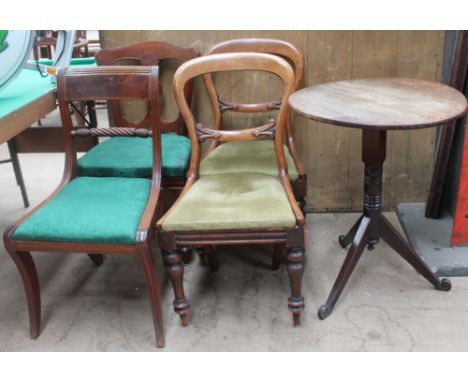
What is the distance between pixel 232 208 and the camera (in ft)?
6.20

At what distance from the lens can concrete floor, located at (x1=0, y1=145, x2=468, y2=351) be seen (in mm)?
1958

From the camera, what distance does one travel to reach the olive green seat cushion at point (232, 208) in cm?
183

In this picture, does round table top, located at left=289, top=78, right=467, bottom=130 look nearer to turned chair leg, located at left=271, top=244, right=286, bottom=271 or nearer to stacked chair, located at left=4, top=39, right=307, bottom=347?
stacked chair, located at left=4, top=39, right=307, bottom=347

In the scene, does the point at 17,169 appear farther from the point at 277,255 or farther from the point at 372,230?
the point at 372,230

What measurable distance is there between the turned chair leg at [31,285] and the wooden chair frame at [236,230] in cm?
52

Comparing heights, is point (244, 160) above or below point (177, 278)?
above

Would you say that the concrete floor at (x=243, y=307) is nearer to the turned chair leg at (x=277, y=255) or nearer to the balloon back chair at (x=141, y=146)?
the turned chair leg at (x=277, y=255)

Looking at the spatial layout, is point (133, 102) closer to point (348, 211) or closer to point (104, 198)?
point (104, 198)

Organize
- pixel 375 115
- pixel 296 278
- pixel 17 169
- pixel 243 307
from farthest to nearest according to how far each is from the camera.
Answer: pixel 17 169, pixel 243 307, pixel 296 278, pixel 375 115

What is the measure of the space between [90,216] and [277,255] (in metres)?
0.91

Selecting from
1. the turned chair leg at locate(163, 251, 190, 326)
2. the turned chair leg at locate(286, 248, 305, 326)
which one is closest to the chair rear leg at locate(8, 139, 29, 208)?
the turned chair leg at locate(163, 251, 190, 326)

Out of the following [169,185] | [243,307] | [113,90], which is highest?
[113,90]

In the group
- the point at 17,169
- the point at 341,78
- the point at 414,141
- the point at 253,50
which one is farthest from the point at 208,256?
the point at 17,169

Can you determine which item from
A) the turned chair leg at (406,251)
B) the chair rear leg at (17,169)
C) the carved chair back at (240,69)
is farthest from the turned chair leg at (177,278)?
the chair rear leg at (17,169)
